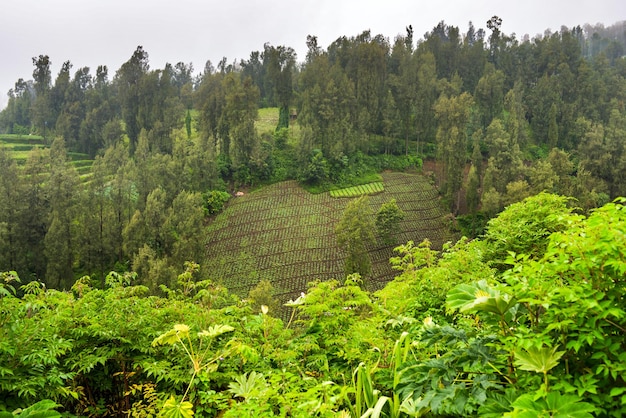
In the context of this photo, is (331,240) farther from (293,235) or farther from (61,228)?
(61,228)

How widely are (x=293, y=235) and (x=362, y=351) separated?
21675 millimetres

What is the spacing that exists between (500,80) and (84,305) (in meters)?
41.6

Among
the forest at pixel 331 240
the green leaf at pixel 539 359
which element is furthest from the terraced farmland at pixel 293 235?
the green leaf at pixel 539 359

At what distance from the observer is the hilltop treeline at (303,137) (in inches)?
820

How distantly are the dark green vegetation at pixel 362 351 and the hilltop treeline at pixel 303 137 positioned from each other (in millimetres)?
14093

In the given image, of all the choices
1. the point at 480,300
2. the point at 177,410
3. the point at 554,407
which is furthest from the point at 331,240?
the point at 554,407

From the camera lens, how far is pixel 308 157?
1252 inches

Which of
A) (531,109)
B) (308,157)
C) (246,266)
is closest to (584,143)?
(531,109)

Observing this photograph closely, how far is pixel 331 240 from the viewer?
82.1 feet

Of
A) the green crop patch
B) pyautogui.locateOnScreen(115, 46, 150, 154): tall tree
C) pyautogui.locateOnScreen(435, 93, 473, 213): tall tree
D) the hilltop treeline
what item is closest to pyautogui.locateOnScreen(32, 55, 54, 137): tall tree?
the hilltop treeline

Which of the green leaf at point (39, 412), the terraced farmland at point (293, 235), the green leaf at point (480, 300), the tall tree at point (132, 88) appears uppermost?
the tall tree at point (132, 88)

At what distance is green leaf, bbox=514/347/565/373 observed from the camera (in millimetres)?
1883

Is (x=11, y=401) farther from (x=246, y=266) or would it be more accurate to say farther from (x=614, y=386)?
(x=246, y=266)

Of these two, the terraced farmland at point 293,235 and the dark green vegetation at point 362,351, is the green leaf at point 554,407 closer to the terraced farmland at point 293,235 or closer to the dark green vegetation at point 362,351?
the dark green vegetation at point 362,351
